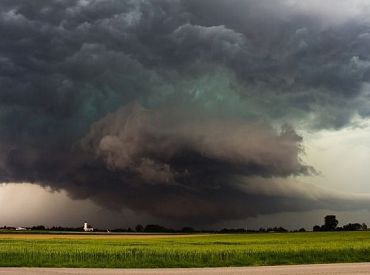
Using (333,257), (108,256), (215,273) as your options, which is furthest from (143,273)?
(333,257)

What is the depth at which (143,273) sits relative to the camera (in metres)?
30.2

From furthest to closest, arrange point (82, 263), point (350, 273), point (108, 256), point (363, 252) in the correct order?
point (363, 252) → point (108, 256) → point (82, 263) → point (350, 273)

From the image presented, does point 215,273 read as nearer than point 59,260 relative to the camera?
Yes

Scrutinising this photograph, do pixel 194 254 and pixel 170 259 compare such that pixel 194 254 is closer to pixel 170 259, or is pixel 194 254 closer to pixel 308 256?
pixel 170 259

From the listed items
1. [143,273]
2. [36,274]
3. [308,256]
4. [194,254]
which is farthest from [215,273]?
[308,256]

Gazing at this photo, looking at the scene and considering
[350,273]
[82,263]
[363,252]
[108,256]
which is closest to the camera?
[350,273]

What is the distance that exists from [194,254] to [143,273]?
41.8 ft

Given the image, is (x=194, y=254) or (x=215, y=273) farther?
(x=194, y=254)

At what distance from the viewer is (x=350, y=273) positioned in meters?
29.2

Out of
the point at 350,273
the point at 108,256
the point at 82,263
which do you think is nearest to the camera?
the point at 350,273

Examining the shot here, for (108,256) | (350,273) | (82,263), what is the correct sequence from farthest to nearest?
(108,256) < (82,263) < (350,273)

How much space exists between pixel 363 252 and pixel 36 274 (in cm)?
3039

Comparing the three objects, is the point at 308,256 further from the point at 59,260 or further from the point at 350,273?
the point at 59,260

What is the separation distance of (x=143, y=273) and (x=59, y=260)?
11.4 metres
